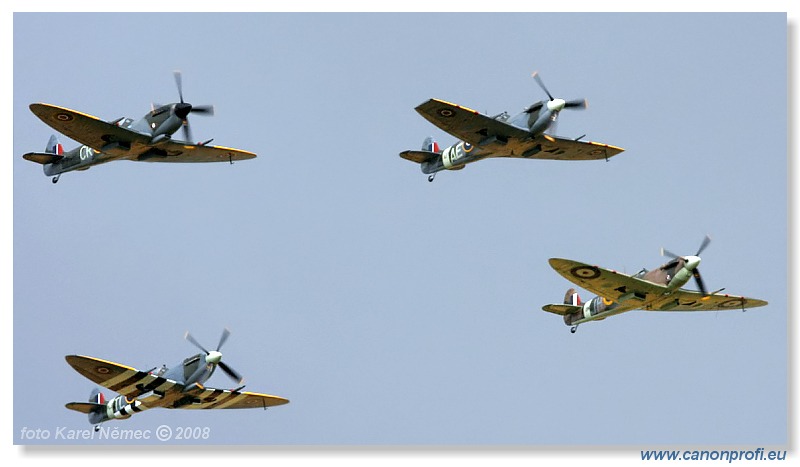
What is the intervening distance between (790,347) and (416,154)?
12.5 m

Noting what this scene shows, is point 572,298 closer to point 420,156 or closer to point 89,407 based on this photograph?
point 420,156

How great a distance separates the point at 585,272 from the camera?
38.5 meters

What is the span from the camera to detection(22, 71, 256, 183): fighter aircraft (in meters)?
39.9

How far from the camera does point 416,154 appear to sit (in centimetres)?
4400

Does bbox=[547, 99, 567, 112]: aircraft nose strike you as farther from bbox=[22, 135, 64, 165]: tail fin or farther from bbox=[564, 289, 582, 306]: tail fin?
bbox=[22, 135, 64, 165]: tail fin

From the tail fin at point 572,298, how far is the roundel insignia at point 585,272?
13.0 feet

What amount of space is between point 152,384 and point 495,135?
36.9ft

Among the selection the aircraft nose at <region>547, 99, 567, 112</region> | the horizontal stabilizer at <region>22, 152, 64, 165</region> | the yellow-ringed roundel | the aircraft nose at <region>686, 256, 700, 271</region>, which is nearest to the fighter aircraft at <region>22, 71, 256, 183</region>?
the horizontal stabilizer at <region>22, 152, 64, 165</region>

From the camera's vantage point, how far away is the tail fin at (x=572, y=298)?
140 feet

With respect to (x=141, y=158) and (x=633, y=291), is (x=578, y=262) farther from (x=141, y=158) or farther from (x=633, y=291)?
(x=141, y=158)

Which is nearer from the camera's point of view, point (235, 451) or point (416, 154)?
point (235, 451)

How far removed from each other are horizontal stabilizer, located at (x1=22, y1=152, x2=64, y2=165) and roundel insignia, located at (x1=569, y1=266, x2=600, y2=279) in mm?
14643
